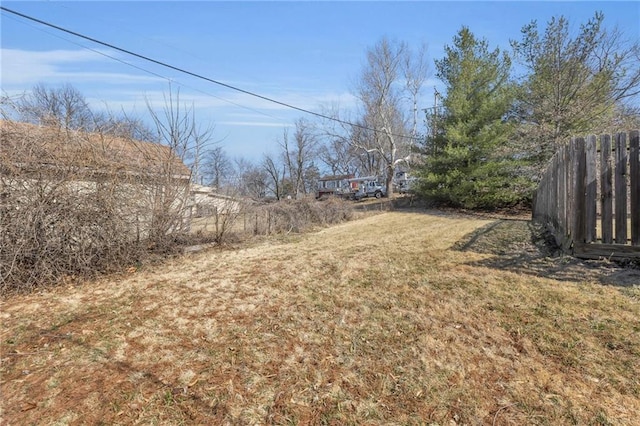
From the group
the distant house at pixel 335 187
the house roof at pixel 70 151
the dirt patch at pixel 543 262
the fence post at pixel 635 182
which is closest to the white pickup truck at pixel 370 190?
the distant house at pixel 335 187

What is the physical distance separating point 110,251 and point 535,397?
18.7 feet

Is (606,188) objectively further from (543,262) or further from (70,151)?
(70,151)

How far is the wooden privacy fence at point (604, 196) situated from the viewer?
3.77 metres

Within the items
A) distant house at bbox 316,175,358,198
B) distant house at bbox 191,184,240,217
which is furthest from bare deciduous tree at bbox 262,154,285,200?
distant house at bbox 191,184,240,217

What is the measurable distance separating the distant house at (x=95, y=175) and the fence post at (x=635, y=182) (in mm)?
7060

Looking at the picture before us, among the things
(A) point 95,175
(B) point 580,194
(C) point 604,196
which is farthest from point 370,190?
(A) point 95,175

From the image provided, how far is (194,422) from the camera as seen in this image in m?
1.87

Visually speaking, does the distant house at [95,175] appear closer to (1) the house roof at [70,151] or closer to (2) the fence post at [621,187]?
(1) the house roof at [70,151]

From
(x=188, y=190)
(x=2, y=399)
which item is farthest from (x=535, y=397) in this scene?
(x=188, y=190)

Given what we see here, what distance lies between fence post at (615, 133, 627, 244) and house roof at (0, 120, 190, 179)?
6.99 m

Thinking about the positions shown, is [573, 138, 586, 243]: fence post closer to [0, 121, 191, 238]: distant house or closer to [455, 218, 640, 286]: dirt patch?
[455, 218, 640, 286]: dirt patch

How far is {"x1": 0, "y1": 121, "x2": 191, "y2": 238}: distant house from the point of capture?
421 centimetres

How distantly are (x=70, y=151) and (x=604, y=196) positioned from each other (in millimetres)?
7239

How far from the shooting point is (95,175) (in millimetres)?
4887
